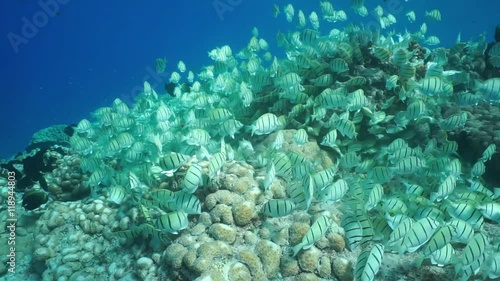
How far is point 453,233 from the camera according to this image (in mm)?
3609

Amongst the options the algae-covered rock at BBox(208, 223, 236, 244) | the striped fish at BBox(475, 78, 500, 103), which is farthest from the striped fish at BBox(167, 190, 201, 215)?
the striped fish at BBox(475, 78, 500, 103)

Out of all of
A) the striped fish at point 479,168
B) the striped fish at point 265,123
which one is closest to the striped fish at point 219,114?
the striped fish at point 265,123

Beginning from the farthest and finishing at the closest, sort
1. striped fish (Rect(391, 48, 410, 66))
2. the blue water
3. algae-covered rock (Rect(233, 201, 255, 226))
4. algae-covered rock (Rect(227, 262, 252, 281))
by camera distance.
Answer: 1. the blue water
2. striped fish (Rect(391, 48, 410, 66))
3. algae-covered rock (Rect(233, 201, 255, 226))
4. algae-covered rock (Rect(227, 262, 252, 281))

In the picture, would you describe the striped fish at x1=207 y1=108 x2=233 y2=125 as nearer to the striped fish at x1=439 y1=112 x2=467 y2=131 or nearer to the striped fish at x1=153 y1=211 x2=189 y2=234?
the striped fish at x1=153 y1=211 x2=189 y2=234

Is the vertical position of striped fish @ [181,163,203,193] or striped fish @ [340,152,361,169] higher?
striped fish @ [181,163,203,193]

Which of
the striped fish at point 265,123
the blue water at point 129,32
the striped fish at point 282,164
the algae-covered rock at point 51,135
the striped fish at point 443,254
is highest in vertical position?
the blue water at point 129,32

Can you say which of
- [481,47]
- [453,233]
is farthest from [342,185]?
[481,47]

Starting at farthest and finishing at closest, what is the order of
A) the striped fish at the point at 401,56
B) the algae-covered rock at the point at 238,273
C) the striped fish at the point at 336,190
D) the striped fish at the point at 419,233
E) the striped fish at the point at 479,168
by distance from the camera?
the striped fish at the point at 401,56
the striped fish at the point at 479,168
the striped fish at the point at 336,190
the algae-covered rock at the point at 238,273
the striped fish at the point at 419,233

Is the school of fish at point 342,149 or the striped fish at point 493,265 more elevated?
the school of fish at point 342,149

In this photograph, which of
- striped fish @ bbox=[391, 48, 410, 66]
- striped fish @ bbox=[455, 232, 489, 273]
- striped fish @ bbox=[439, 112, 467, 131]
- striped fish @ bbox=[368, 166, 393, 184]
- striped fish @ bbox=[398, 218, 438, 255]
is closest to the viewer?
striped fish @ bbox=[398, 218, 438, 255]

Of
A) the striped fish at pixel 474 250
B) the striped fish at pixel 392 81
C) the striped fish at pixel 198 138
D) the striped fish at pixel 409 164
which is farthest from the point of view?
the striped fish at pixel 392 81

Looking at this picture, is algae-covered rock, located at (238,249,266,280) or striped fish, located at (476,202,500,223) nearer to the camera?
algae-covered rock, located at (238,249,266,280)

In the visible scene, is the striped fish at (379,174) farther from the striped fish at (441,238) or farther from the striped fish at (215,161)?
the striped fish at (215,161)

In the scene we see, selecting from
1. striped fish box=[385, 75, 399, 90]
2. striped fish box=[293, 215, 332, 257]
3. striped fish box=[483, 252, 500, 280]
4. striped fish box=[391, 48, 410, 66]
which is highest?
striped fish box=[391, 48, 410, 66]
